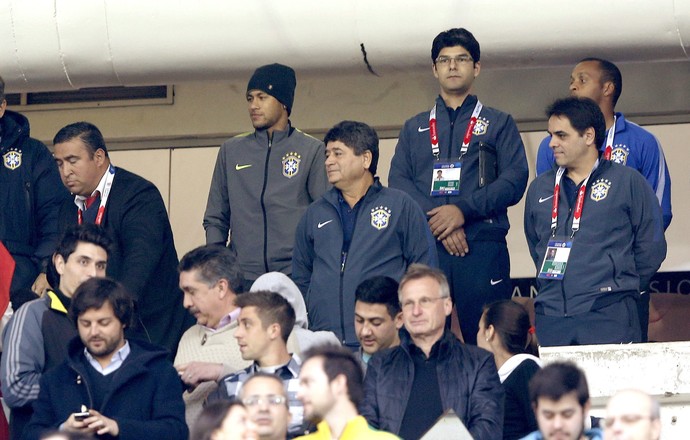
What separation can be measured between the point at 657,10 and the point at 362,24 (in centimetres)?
180

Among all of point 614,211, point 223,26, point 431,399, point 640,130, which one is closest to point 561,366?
point 431,399

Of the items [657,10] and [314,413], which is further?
[657,10]

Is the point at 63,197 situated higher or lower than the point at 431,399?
higher

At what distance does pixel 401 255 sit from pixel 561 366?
6.87 ft

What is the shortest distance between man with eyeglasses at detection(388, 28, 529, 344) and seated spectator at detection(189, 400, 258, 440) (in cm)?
297

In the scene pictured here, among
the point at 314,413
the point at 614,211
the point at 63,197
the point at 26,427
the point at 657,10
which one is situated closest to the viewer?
the point at 314,413

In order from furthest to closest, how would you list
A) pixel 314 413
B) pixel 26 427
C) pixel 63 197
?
pixel 63 197 → pixel 26 427 → pixel 314 413

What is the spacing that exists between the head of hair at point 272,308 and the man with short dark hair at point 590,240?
64.9 inches

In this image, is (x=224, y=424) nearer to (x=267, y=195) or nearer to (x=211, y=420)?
(x=211, y=420)

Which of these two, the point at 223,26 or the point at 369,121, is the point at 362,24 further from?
the point at 369,121

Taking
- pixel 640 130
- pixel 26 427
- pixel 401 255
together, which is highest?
pixel 640 130

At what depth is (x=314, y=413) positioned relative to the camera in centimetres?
627

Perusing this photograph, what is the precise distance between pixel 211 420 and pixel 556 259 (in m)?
2.85

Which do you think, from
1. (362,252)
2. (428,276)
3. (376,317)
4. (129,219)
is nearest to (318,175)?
(362,252)
